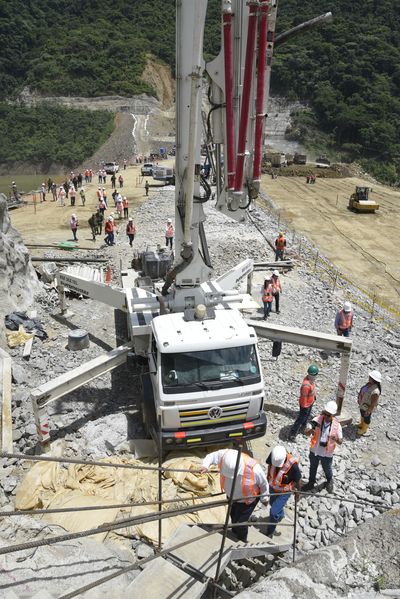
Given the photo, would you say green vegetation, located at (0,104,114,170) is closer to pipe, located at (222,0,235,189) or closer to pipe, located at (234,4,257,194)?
pipe, located at (222,0,235,189)

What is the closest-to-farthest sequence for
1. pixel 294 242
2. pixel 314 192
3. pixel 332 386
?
pixel 332 386
pixel 294 242
pixel 314 192

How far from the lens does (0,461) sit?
7.64 m

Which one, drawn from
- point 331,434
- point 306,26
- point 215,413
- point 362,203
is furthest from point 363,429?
point 362,203

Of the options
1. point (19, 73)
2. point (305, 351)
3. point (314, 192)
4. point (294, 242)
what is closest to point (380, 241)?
point (294, 242)

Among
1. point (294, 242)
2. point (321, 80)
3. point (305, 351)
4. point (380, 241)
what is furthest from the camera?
point (321, 80)

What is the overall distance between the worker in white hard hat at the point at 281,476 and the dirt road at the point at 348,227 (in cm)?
1349

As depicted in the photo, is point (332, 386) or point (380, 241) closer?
point (332, 386)

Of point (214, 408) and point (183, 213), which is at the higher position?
point (183, 213)

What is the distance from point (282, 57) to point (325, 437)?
108884 mm

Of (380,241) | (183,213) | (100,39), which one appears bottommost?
(380,241)

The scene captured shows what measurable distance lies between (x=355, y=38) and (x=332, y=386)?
10883 cm

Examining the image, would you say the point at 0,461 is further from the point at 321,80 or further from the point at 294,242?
the point at 321,80

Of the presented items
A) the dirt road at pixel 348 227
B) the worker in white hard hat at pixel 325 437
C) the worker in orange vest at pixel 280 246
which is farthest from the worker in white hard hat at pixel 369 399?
the worker in orange vest at pixel 280 246

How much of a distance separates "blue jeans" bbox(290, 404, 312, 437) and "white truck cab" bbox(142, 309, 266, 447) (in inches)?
42.6
